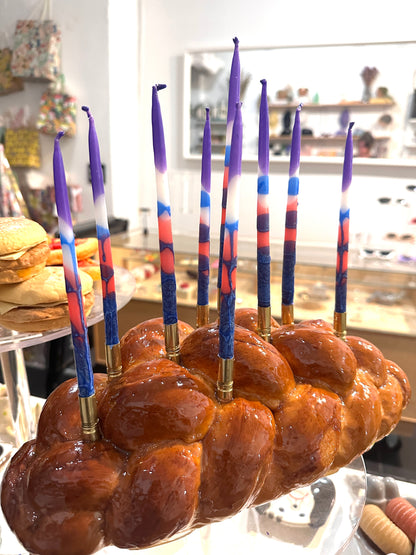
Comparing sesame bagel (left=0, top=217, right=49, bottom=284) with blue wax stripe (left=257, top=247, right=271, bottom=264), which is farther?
sesame bagel (left=0, top=217, right=49, bottom=284)

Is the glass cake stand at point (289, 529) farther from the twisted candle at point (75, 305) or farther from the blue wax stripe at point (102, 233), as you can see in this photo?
the blue wax stripe at point (102, 233)

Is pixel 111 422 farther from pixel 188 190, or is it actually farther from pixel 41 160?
pixel 41 160

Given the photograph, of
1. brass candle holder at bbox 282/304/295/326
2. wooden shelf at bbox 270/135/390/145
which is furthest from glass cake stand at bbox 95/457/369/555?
wooden shelf at bbox 270/135/390/145

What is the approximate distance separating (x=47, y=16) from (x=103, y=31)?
0.49m

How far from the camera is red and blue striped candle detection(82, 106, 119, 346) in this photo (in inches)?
12.2

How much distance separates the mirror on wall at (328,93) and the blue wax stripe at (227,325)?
289 cm

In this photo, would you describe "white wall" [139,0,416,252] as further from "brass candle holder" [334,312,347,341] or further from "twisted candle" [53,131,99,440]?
"twisted candle" [53,131,99,440]

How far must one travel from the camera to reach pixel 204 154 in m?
0.43

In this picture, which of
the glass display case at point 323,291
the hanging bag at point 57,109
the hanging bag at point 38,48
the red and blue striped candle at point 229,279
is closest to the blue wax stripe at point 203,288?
the red and blue striped candle at point 229,279

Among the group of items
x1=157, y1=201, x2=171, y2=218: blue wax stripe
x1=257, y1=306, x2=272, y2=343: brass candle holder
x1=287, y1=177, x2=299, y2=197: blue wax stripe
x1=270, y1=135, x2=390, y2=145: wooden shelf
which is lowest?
x1=257, y1=306, x2=272, y2=343: brass candle holder

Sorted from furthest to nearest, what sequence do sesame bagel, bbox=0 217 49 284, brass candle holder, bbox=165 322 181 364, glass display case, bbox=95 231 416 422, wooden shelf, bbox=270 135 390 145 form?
wooden shelf, bbox=270 135 390 145
glass display case, bbox=95 231 416 422
sesame bagel, bbox=0 217 49 284
brass candle holder, bbox=165 322 181 364

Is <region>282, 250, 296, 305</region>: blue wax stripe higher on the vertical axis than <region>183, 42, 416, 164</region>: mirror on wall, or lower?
lower

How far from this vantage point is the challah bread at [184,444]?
33 cm

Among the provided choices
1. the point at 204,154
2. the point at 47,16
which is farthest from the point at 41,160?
the point at 204,154
